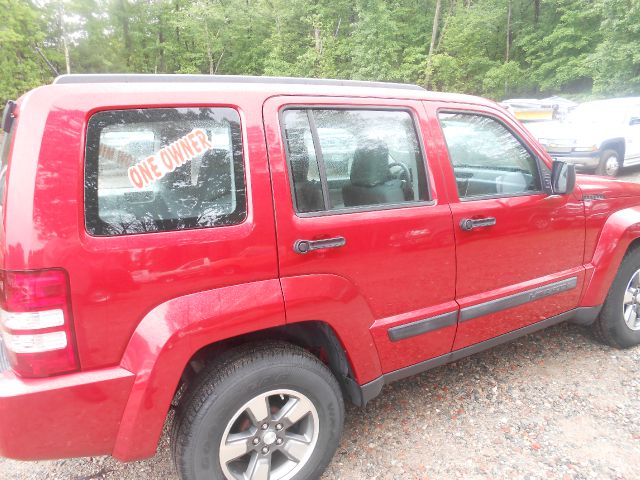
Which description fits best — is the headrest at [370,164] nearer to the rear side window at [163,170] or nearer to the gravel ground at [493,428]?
the rear side window at [163,170]

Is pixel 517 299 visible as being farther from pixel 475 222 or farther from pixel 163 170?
pixel 163 170

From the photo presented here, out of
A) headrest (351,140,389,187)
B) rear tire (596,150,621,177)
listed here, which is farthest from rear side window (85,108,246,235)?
rear tire (596,150,621,177)

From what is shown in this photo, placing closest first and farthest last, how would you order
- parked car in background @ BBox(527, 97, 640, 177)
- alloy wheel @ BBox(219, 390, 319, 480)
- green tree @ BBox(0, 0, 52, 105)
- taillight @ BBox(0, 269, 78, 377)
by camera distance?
taillight @ BBox(0, 269, 78, 377)
alloy wheel @ BBox(219, 390, 319, 480)
parked car in background @ BBox(527, 97, 640, 177)
green tree @ BBox(0, 0, 52, 105)

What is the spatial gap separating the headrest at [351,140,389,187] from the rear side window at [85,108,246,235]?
65 cm

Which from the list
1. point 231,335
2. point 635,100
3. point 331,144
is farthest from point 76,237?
point 635,100

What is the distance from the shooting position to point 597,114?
9.97 meters

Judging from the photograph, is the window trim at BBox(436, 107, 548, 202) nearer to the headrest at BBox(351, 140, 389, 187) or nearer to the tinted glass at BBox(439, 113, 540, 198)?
the tinted glass at BBox(439, 113, 540, 198)

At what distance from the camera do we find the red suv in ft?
4.88

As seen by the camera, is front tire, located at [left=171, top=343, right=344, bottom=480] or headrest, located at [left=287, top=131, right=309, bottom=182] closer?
front tire, located at [left=171, top=343, right=344, bottom=480]

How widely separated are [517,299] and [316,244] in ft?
4.75

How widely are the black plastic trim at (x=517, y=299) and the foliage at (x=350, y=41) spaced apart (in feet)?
61.4

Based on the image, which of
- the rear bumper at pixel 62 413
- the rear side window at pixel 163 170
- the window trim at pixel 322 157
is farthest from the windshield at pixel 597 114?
the rear bumper at pixel 62 413

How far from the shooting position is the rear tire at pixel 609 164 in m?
9.10

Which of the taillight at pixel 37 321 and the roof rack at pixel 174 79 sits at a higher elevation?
the roof rack at pixel 174 79
